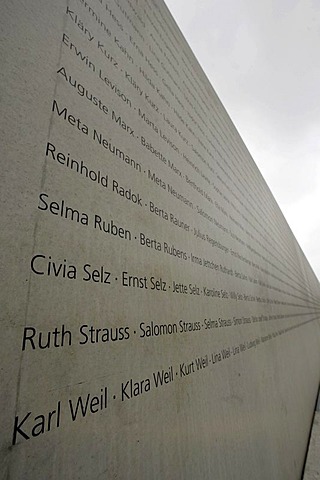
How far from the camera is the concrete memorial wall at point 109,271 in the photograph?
0.44 m

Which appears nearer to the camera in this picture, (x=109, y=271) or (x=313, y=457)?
(x=109, y=271)

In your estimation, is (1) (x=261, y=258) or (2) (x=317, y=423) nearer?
(1) (x=261, y=258)

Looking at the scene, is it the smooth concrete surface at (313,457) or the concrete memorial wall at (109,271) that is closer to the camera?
the concrete memorial wall at (109,271)

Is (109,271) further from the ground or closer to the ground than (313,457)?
further from the ground

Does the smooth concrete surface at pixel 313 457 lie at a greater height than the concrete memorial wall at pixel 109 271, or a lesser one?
lesser

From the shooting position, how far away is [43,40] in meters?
0.59

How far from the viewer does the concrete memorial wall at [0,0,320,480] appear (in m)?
0.44

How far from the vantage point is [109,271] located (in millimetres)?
621

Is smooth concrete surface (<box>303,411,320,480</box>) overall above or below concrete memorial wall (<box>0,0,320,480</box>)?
below

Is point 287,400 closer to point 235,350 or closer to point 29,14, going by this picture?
point 235,350

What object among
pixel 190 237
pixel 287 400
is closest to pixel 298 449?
pixel 287 400

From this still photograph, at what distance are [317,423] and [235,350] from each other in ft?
9.43

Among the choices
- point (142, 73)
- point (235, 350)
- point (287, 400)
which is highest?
point (142, 73)

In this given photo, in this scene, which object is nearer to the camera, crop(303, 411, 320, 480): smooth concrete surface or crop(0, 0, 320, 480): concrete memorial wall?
crop(0, 0, 320, 480): concrete memorial wall
